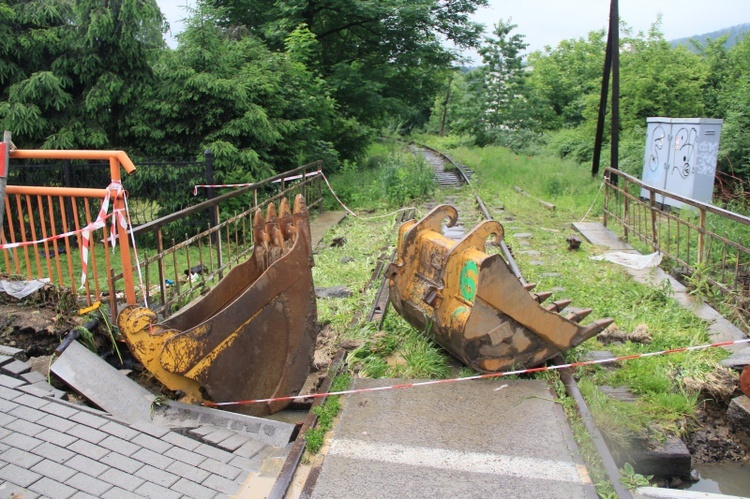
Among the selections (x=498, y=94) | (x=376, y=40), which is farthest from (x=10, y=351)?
→ (x=498, y=94)

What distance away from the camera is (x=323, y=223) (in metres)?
12.6

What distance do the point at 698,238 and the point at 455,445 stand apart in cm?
586

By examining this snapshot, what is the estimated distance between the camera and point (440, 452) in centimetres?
389

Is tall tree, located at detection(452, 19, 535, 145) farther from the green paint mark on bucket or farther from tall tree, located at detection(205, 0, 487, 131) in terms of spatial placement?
the green paint mark on bucket

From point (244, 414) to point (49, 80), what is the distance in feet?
27.9

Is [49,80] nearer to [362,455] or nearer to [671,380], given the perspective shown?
[362,455]

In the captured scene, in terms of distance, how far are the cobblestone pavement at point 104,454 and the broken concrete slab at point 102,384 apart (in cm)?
13

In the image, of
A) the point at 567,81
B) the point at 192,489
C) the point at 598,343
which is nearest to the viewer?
the point at 192,489

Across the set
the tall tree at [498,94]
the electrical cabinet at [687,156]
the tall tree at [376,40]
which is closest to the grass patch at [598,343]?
the electrical cabinet at [687,156]

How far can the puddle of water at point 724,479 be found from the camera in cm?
417

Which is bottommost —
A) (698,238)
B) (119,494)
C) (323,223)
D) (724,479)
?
(724,479)

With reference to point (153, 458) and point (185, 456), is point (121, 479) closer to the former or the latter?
point (153, 458)

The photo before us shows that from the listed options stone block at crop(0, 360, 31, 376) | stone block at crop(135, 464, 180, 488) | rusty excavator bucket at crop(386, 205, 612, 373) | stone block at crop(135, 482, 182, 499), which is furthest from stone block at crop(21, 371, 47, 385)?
rusty excavator bucket at crop(386, 205, 612, 373)

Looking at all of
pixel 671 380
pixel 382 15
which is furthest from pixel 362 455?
pixel 382 15
